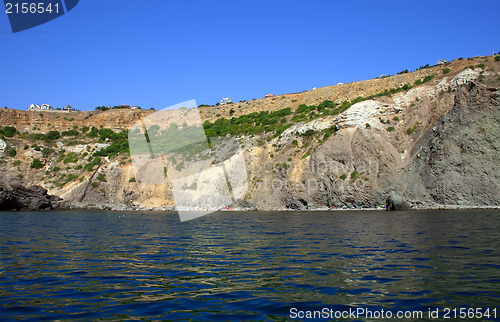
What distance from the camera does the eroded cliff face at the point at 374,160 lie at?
38.8 meters

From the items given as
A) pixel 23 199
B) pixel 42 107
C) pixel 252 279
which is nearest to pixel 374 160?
pixel 252 279

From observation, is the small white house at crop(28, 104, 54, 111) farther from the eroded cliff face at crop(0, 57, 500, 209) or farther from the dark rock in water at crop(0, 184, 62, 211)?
the dark rock in water at crop(0, 184, 62, 211)

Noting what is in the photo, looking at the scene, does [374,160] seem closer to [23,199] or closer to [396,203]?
[396,203]

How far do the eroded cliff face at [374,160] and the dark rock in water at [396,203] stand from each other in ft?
7.47

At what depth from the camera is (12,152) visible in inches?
2849

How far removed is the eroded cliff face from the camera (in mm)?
38750

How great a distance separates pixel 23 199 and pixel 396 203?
4922 cm

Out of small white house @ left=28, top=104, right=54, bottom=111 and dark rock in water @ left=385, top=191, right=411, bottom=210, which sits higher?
small white house @ left=28, top=104, right=54, bottom=111

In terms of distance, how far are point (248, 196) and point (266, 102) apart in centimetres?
4499

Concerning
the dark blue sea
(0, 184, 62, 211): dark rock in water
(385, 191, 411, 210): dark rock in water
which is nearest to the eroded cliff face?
(385, 191, 411, 210): dark rock in water

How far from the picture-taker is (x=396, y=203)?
37812 millimetres

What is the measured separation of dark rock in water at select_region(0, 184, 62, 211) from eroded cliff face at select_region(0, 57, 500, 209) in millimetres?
3903

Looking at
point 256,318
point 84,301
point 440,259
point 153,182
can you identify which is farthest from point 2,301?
point 153,182

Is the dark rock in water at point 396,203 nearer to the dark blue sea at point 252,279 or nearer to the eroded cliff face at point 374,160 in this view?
the eroded cliff face at point 374,160
